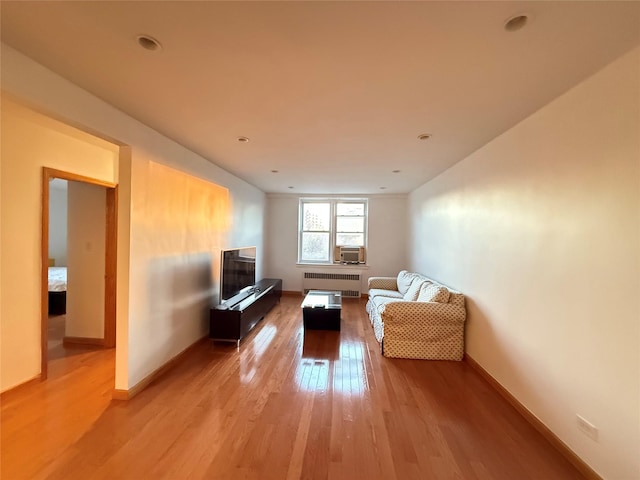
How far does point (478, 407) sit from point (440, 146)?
2.53m

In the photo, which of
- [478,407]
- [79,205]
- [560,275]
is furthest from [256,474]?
[79,205]

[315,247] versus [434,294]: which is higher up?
[315,247]

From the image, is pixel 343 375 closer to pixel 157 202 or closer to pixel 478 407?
pixel 478 407

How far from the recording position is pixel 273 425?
2.09 m

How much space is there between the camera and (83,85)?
1.89m

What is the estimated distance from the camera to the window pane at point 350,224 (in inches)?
270

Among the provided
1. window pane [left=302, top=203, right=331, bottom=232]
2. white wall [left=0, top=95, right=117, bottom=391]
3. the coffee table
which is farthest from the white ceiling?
window pane [left=302, top=203, right=331, bottom=232]

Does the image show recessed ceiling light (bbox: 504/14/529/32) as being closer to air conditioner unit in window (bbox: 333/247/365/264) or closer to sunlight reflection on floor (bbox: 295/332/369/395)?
sunlight reflection on floor (bbox: 295/332/369/395)

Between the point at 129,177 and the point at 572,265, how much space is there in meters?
3.44

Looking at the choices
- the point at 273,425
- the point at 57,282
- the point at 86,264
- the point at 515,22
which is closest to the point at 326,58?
the point at 515,22

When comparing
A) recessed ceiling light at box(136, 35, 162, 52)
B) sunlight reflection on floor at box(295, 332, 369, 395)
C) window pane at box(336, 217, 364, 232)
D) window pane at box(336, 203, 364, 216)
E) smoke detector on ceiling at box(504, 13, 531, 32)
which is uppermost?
smoke detector on ceiling at box(504, 13, 531, 32)

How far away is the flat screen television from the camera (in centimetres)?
373

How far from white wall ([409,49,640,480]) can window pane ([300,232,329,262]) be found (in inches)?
166

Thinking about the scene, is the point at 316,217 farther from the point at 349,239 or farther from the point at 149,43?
the point at 149,43
